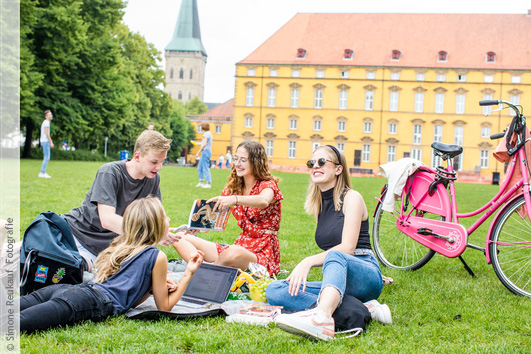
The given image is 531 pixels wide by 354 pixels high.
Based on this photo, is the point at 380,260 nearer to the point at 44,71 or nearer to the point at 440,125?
the point at 44,71

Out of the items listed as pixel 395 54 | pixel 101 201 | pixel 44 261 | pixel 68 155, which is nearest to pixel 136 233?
pixel 44 261

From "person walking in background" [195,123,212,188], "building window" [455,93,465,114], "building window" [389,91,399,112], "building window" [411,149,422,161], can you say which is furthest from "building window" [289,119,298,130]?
"person walking in background" [195,123,212,188]

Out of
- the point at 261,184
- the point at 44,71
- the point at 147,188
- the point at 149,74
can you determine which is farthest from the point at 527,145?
the point at 149,74

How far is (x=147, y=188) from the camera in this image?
15.6 ft

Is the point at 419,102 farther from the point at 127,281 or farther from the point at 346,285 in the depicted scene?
the point at 127,281

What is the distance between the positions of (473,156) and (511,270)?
185ft

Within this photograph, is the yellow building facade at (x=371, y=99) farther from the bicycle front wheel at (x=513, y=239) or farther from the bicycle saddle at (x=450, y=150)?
the bicycle front wheel at (x=513, y=239)

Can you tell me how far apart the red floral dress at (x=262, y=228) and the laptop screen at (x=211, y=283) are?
2.01 ft

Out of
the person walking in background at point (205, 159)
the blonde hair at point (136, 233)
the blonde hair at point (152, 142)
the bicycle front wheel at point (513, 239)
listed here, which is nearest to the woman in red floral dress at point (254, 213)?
the blonde hair at point (152, 142)

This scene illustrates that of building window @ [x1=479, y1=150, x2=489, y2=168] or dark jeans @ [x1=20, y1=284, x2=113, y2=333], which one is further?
building window @ [x1=479, y1=150, x2=489, y2=168]

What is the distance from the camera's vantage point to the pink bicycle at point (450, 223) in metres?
4.77

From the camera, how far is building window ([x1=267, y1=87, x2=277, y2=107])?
60509 millimetres

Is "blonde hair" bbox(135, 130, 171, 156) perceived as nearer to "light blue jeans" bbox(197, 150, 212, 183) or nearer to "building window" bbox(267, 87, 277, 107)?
"light blue jeans" bbox(197, 150, 212, 183)

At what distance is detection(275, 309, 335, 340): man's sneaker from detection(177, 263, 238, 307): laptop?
952 mm
